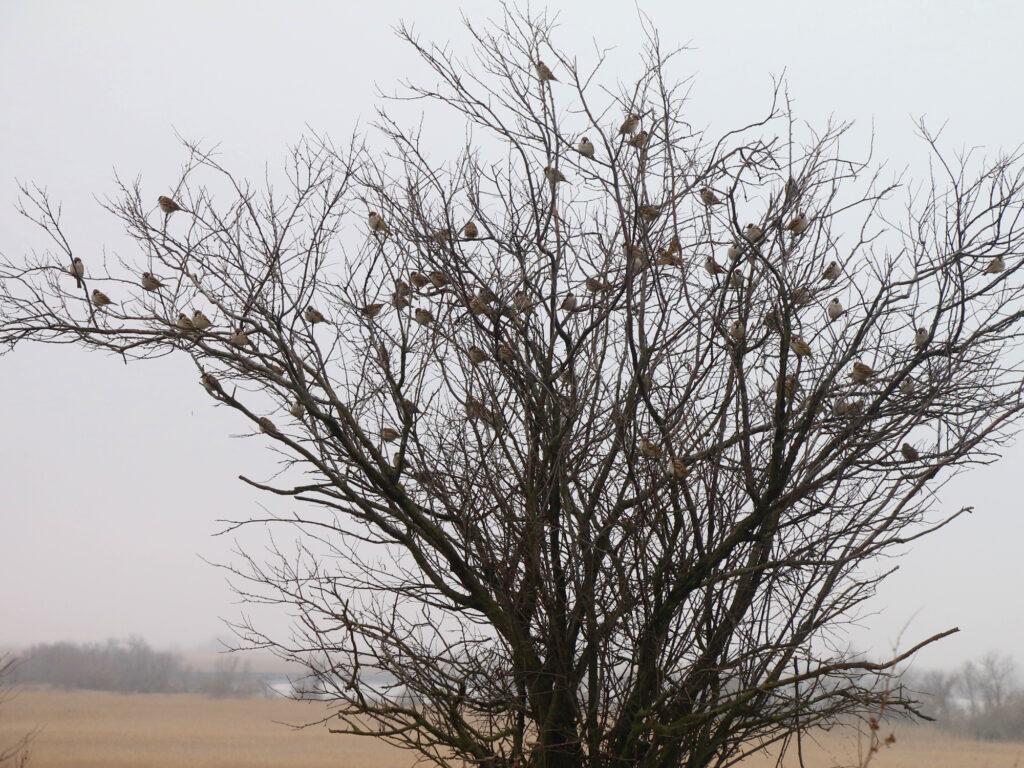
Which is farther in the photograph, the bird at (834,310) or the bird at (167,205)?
the bird at (167,205)

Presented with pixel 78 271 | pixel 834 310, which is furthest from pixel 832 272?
pixel 78 271

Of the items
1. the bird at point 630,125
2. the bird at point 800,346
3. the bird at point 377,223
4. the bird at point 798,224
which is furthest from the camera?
the bird at point 377,223

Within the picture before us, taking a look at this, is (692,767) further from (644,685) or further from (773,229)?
(773,229)

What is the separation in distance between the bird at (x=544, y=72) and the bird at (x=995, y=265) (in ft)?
5.53

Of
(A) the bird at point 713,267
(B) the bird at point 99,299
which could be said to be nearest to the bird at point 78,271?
(B) the bird at point 99,299

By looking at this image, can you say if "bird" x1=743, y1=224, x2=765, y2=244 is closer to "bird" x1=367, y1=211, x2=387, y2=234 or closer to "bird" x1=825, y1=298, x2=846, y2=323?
"bird" x1=825, y1=298, x2=846, y2=323

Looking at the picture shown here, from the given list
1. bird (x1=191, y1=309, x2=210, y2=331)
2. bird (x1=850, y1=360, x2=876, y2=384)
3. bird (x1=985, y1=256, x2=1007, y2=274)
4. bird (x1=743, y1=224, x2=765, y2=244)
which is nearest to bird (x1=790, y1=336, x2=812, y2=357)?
bird (x1=850, y1=360, x2=876, y2=384)

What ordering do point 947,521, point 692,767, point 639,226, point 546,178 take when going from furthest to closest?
point 546,178
point 639,226
point 692,767
point 947,521

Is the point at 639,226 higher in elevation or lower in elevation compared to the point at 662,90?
lower

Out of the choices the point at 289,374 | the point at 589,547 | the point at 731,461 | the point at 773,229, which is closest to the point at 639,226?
the point at 773,229

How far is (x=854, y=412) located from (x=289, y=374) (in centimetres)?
198

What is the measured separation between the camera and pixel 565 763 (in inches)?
133

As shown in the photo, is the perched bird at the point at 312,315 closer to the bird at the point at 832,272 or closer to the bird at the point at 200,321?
the bird at the point at 200,321

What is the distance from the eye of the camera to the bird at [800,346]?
3207 millimetres
